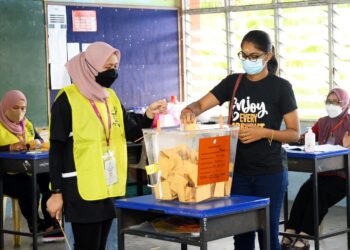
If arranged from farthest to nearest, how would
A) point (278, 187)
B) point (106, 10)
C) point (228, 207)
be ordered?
point (106, 10) < point (278, 187) < point (228, 207)

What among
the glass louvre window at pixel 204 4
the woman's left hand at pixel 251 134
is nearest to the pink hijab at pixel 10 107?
the glass louvre window at pixel 204 4

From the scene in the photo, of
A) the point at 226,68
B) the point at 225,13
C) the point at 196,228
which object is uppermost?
the point at 225,13

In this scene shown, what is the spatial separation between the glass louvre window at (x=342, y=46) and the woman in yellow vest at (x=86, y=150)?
4.16 metres

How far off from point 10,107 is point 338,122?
2873mm

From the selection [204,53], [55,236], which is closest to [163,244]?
[55,236]

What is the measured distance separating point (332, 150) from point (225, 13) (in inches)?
125

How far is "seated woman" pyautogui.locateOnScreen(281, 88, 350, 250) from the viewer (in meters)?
6.07

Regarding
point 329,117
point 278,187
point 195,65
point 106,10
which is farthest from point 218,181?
point 195,65

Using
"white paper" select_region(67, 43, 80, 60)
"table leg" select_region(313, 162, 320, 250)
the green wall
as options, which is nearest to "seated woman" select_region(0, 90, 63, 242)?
the green wall

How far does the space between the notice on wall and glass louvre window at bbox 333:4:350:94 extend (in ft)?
8.30

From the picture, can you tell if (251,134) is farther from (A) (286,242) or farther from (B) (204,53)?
(B) (204,53)

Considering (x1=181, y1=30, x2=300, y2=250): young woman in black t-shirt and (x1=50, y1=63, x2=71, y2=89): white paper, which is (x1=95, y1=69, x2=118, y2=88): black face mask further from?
(x1=50, y1=63, x2=71, y2=89): white paper

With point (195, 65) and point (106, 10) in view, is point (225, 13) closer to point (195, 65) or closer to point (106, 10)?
point (195, 65)

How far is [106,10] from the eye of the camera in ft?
27.6
